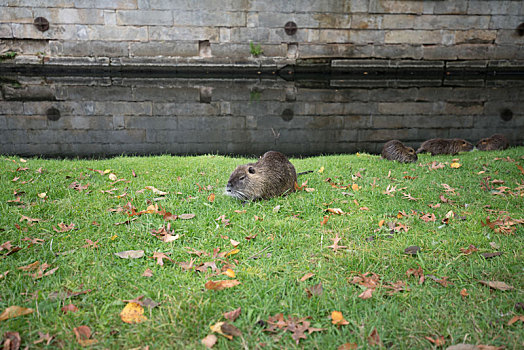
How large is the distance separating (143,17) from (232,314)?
534 inches

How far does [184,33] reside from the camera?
44.4 ft

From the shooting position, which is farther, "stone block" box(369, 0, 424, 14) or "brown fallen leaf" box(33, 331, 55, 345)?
"stone block" box(369, 0, 424, 14)

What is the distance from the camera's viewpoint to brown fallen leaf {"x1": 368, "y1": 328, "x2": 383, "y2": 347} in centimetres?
181

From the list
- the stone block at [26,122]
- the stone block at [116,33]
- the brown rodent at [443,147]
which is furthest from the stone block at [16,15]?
the brown rodent at [443,147]

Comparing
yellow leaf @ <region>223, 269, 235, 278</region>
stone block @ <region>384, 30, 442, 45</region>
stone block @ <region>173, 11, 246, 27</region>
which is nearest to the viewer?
yellow leaf @ <region>223, 269, 235, 278</region>

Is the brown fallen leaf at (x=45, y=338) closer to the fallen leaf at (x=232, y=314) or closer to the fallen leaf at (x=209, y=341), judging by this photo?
the fallen leaf at (x=209, y=341)

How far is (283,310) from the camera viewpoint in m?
→ 2.07

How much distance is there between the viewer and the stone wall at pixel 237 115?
23.9 feet

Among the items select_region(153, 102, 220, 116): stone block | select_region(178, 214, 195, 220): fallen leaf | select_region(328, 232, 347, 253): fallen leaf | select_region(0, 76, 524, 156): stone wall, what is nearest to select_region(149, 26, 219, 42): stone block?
select_region(0, 76, 524, 156): stone wall

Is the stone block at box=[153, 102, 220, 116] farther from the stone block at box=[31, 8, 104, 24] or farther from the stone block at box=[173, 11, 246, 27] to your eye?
the stone block at box=[31, 8, 104, 24]

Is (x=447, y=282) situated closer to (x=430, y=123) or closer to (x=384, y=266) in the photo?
(x=384, y=266)

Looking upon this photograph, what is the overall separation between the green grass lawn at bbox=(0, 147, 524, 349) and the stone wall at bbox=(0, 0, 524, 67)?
10.5m

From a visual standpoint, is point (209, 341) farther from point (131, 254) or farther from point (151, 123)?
point (151, 123)

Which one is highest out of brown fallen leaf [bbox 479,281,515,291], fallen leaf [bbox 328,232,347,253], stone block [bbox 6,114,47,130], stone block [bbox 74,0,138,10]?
stone block [bbox 74,0,138,10]
